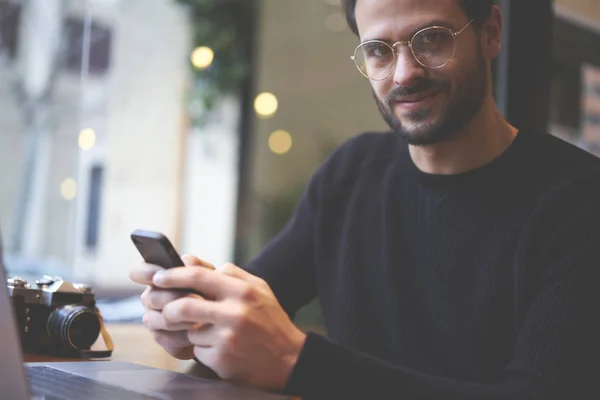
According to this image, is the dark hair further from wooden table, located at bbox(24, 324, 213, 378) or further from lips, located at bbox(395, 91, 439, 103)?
wooden table, located at bbox(24, 324, 213, 378)

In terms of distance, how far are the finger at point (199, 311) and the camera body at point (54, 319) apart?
0.97 feet

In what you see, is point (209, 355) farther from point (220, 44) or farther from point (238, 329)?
point (220, 44)

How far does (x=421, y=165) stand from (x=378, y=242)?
17 centimetres

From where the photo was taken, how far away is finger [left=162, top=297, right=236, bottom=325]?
69cm

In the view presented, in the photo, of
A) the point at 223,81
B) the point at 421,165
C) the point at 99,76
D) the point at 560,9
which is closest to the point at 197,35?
the point at 223,81

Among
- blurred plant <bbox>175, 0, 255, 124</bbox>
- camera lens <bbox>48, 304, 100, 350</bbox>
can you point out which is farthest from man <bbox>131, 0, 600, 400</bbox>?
blurred plant <bbox>175, 0, 255, 124</bbox>

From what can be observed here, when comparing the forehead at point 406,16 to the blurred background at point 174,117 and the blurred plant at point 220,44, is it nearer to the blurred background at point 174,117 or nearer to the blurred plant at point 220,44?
the blurred background at point 174,117

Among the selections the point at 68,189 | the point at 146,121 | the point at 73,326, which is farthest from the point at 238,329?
the point at 146,121

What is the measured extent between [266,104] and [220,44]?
46 centimetres

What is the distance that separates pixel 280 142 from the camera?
3.73m

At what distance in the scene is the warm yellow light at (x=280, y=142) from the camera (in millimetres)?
3689

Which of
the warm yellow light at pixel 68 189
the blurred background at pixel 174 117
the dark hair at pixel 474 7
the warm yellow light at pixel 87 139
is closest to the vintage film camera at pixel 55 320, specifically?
the dark hair at pixel 474 7

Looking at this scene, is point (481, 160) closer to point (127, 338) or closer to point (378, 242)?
point (378, 242)

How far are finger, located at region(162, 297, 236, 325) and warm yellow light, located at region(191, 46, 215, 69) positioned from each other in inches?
132
